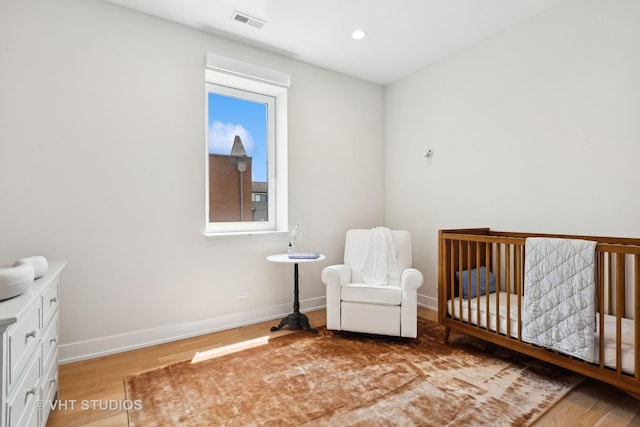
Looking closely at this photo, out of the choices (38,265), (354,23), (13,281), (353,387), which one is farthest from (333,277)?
(354,23)

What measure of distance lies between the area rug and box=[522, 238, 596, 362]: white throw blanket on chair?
0.30 metres

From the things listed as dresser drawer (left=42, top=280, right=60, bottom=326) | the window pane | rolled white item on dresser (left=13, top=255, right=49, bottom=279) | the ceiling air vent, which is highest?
the ceiling air vent

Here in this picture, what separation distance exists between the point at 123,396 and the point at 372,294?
1804 millimetres

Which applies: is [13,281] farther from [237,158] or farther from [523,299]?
[523,299]

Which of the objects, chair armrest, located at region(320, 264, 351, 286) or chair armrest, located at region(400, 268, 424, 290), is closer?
chair armrest, located at region(400, 268, 424, 290)

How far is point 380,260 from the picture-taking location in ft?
9.71

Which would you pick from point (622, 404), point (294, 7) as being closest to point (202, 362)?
point (622, 404)

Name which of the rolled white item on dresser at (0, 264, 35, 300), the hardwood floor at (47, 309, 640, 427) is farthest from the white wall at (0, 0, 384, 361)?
the rolled white item on dresser at (0, 264, 35, 300)

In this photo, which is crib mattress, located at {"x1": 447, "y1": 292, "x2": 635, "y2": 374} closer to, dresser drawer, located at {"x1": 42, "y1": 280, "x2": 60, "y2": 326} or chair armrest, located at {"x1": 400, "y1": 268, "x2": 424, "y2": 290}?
chair armrest, located at {"x1": 400, "y1": 268, "x2": 424, "y2": 290}

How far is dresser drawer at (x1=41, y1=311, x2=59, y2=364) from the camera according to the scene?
4.98 feet

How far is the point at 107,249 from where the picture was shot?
2.42 meters

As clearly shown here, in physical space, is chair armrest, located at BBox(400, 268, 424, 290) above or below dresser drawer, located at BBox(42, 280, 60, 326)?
below

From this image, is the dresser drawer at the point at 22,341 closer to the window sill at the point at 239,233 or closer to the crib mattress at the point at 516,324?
the window sill at the point at 239,233

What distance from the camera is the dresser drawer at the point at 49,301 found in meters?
1.52
